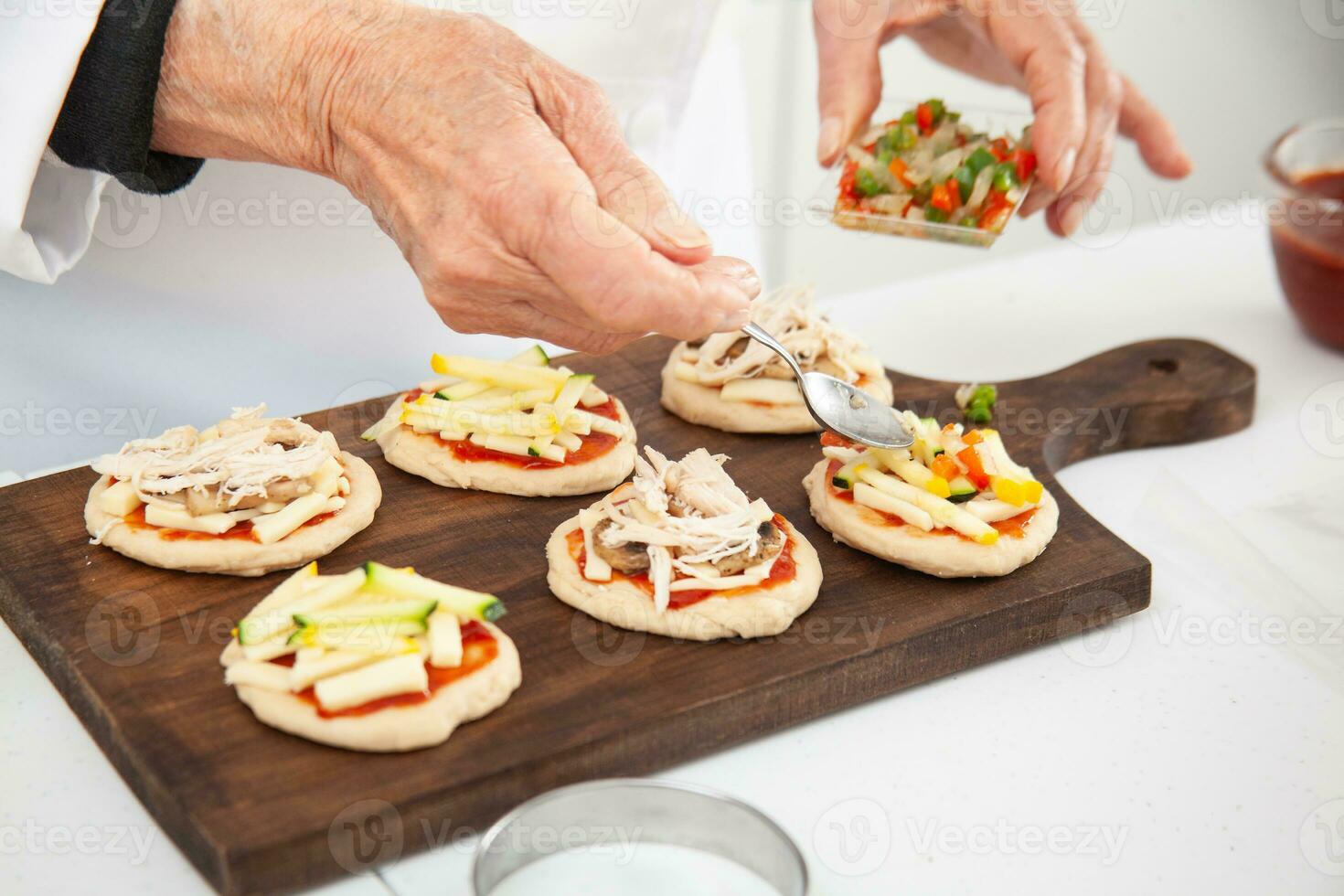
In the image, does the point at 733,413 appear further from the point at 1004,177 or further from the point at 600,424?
the point at 1004,177

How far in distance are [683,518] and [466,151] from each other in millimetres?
937

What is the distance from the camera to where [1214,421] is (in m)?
3.88

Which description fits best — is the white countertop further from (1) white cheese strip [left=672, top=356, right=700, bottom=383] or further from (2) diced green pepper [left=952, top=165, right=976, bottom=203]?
(1) white cheese strip [left=672, top=356, right=700, bottom=383]

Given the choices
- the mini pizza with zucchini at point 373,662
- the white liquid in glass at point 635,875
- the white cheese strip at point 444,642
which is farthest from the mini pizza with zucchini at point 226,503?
the white liquid in glass at point 635,875

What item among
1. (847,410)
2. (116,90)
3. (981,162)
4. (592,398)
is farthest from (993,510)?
(116,90)

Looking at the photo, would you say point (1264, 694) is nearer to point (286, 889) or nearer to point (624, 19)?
point (286, 889)

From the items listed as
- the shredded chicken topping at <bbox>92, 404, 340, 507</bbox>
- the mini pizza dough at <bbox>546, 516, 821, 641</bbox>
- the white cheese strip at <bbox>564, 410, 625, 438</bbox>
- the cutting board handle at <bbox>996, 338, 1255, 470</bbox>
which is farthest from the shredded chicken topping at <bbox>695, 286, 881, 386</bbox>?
the shredded chicken topping at <bbox>92, 404, 340, 507</bbox>

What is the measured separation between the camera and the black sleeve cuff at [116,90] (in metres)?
2.78

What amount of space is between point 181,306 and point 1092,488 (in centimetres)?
276

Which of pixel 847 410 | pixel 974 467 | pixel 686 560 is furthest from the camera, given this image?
pixel 847 410

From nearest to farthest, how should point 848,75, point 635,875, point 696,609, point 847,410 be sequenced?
point 635,875
point 696,609
point 847,410
point 848,75

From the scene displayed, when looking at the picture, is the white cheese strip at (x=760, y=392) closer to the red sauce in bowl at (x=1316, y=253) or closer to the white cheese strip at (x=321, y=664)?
the white cheese strip at (x=321, y=664)

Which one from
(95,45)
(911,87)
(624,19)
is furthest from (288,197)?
(911,87)

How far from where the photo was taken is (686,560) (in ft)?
8.98
